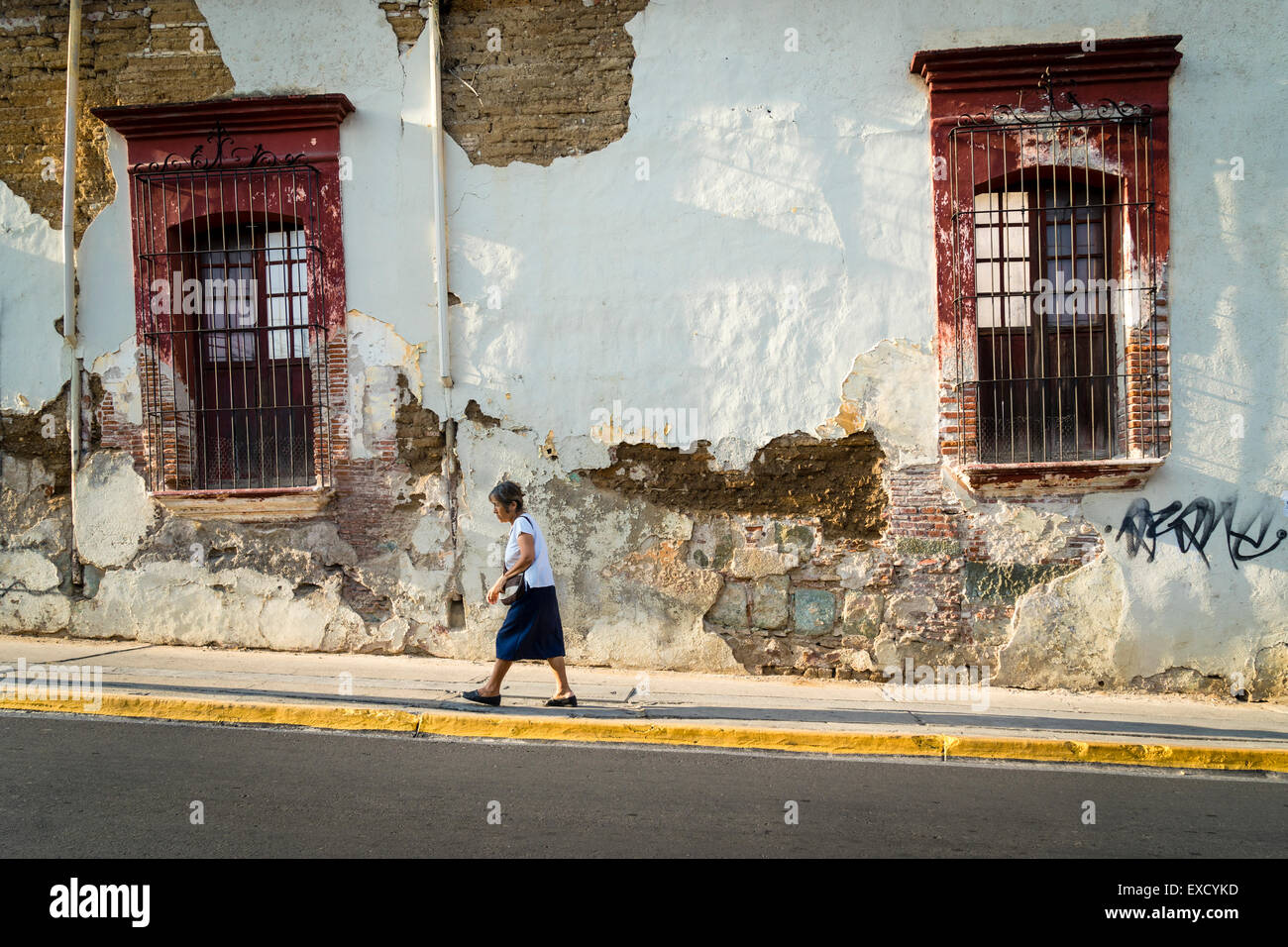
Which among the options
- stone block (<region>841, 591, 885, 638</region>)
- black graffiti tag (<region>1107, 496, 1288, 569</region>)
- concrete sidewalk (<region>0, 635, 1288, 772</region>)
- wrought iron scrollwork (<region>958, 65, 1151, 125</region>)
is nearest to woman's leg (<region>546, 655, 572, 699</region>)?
concrete sidewalk (<region>0, 635, 1288, 772</region>)

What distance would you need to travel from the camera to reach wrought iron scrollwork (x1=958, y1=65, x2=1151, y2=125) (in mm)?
7512

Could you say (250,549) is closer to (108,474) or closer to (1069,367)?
(108,474)

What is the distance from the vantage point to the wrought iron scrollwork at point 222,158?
319 inches

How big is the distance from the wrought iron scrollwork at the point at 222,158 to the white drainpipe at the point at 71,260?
66 cm

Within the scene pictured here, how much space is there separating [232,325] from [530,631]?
4068 mm

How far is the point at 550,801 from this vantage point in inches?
186

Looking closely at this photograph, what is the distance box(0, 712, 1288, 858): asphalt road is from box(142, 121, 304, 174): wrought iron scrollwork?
4.53m

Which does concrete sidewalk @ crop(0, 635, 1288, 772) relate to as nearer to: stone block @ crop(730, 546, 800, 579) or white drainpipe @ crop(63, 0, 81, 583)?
stone block @ crop(730, 546, 800, 579)

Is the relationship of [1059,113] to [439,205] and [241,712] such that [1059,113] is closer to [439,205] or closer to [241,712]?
[439,205]

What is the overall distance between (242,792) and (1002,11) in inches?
295

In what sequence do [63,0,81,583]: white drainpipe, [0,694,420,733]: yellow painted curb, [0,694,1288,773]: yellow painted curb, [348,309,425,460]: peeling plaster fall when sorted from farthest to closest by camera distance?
[63,0,81,583]: white drainpipe, [348,309,425,460]: peeling plaster, [0,694,420,733]: yellow painted curb, [0,694,1288,773]: yellow painted curb

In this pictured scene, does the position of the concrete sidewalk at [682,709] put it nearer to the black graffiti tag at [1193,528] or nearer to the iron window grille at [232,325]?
the black graffiti tag at [1193,528]

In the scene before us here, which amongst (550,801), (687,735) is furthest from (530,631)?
(550,801)

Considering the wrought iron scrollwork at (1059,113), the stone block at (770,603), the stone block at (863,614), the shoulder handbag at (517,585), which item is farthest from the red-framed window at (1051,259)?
the shoulder handbag at (517,585)
